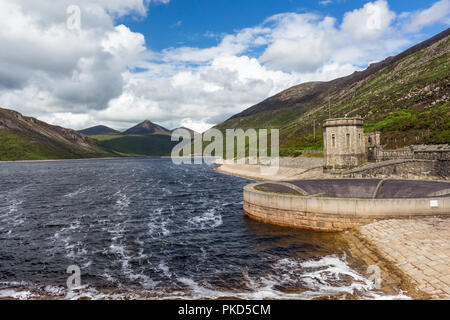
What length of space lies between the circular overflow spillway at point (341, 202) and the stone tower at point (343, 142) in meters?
10.8

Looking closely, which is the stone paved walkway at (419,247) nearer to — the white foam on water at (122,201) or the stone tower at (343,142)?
the stone tower at (343,142)

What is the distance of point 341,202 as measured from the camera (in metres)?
27.4

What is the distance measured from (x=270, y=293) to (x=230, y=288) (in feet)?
8.15

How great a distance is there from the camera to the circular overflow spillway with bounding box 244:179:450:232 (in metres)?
26.0

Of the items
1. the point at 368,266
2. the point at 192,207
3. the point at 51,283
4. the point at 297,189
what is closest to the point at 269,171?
the point at 192,207

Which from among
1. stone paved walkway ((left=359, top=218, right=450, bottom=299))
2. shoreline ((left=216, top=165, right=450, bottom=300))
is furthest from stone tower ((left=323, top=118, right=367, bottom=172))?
stone paved walkway ((left=359, top=218, right=450, bottom=299))

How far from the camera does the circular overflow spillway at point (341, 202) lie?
25953 mm

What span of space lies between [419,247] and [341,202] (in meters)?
8.04

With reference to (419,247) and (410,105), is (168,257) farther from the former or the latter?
(410,105)

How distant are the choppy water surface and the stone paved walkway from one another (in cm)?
274

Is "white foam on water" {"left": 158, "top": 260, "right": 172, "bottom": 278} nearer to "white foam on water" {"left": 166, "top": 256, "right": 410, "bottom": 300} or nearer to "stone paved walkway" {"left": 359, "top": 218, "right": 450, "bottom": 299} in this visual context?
"white foam on water" {"left": 166, "top": 256, "right": 410, "bottom": 300}

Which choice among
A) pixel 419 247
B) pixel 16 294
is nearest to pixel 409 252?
pixel 419 247

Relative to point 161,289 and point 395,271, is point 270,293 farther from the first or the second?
point 395,271
